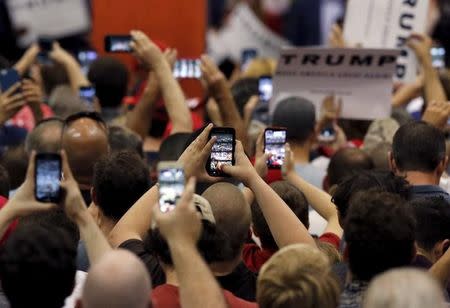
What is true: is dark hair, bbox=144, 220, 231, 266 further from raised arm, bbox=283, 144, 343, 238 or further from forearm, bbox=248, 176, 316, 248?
raised arm, bbox=283, 144, 343, 238

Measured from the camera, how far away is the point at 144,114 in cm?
752

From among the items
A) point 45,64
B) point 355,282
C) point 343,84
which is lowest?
point 45,64

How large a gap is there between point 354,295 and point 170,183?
0.74m

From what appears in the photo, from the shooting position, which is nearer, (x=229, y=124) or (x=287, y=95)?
(x=229, y=124)

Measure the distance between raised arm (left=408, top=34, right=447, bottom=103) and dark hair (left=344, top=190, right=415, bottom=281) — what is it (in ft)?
12.0

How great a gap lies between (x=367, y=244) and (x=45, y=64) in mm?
7263

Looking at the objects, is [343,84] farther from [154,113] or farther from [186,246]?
[186,246]

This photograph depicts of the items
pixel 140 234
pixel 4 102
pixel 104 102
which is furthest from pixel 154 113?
pixel 140 234

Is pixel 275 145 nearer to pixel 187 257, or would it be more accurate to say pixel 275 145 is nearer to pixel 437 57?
pixel 187 257

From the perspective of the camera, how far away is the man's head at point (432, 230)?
494 centimetres

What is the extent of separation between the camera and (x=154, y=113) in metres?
7.87

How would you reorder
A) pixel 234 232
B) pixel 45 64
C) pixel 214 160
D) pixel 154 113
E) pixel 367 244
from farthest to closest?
pixel 45 64 < pixel 154 113 < pixel 214 160 < pixel 234 232 < pixel 367 244

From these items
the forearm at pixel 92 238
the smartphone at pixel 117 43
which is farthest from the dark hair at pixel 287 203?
the smartphone at pixel 117 43

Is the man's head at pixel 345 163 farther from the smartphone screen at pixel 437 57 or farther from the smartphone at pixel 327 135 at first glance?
the smartphone screen at pixel 437 57
